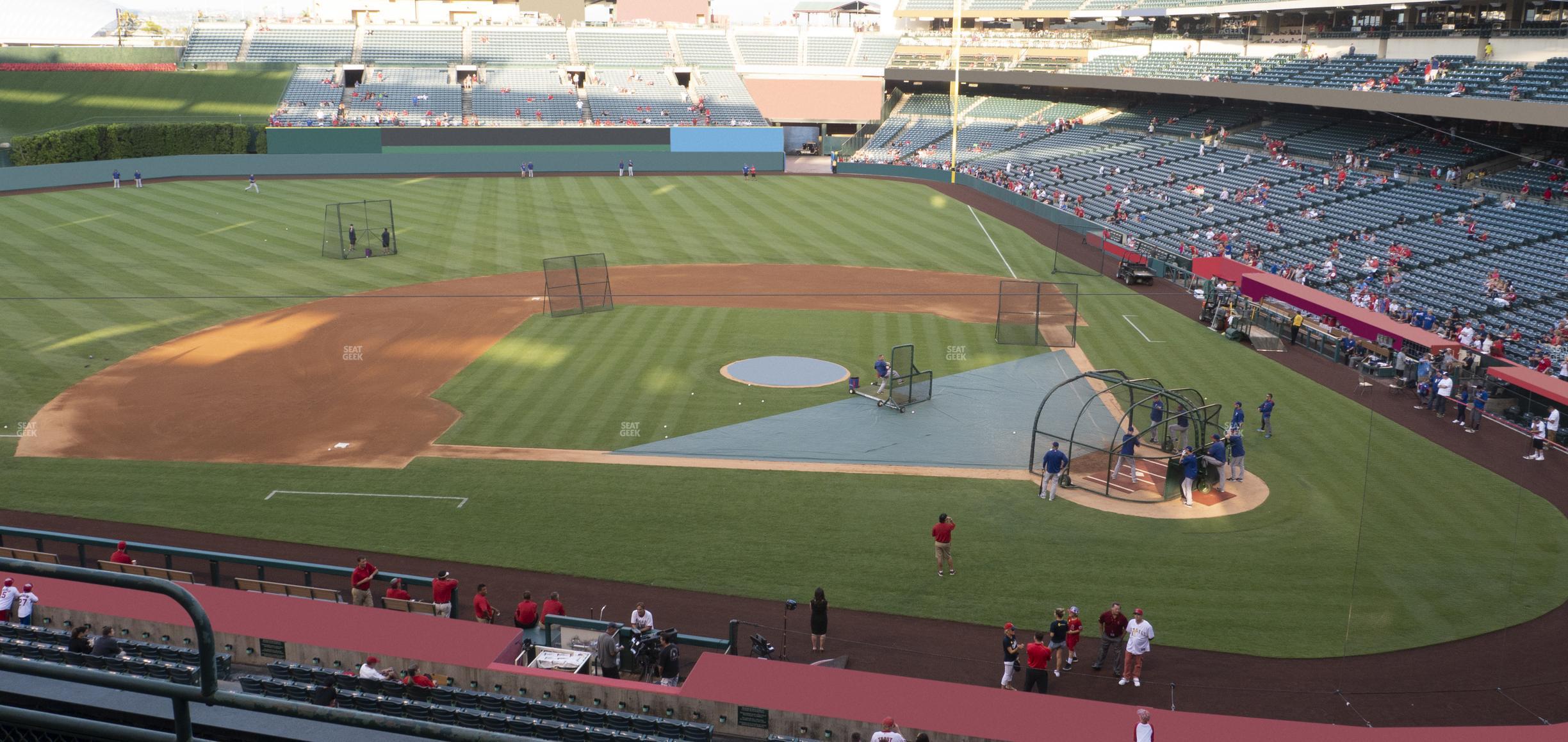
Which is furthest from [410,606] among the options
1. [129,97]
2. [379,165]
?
[129,97]

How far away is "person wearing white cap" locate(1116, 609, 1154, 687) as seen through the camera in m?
16.1

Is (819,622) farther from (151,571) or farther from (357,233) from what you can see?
(357,233)

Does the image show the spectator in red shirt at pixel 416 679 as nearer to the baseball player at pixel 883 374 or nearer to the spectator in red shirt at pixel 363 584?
the spectator in red shirt at pixel 363 584

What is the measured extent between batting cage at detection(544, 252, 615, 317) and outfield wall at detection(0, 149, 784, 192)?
3091 centimetres

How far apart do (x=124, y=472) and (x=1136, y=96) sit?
67.9 metres

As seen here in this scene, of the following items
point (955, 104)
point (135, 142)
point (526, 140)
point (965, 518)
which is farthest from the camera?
point (526, 140)

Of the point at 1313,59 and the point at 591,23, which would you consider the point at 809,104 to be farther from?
the point at 1313,59

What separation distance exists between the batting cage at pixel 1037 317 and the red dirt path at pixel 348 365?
116cm

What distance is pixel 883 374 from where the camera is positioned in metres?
29.5

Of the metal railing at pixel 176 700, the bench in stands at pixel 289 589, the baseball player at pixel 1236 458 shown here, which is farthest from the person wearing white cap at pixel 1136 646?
the metal railing at pixel 176 700

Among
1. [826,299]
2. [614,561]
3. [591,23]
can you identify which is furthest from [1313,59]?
[591,23]

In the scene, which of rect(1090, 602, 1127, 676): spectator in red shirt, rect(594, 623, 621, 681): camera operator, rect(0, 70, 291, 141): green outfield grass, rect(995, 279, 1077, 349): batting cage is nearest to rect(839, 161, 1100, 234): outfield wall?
rect(995, 279, 1077, 349): batting cage

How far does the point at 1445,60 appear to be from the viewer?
46.1m

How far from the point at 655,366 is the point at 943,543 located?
48.0 ft
